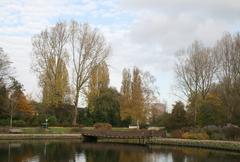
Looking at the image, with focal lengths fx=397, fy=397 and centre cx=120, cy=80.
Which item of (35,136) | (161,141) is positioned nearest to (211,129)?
(161,141)

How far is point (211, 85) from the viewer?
5297 centimetres

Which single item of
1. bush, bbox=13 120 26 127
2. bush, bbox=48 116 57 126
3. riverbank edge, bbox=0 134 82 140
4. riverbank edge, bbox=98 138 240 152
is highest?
bush, bbox=48 116 57 126

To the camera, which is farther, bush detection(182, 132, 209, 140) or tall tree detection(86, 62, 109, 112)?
tall tree detection(86, 62, 109, 112)

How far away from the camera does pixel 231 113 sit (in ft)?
144

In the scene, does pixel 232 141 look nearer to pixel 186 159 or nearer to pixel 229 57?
pixel 186 159

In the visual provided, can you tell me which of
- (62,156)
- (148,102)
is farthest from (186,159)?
(148,102)

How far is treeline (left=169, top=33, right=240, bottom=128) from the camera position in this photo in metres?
44.7

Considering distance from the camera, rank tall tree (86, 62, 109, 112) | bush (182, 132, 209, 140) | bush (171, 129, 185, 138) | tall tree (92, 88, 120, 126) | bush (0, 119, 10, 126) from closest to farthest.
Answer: bush (182, 132, 209, 140) < bush (171, 129, 185, 138) < bush (0, 119, 10, 126) < tall tree (86, 62, 109, 112) < tall tree (92, 88, 120, 126)

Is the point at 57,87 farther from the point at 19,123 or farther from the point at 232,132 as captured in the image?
the point at 232,132

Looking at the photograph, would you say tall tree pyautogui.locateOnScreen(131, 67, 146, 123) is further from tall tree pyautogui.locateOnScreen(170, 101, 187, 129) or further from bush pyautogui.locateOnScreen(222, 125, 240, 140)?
bush pyautogui.locateOnScreen(222, 125, 240, 140)

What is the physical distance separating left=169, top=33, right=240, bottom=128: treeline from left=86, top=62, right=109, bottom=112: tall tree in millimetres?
10550

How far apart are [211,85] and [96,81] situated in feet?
52.1

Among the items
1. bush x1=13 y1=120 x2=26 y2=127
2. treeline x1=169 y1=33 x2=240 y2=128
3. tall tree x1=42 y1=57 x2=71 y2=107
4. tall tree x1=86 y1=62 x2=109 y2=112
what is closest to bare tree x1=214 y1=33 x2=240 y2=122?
treeline x1=169 y1=33 x2=240 y2=128

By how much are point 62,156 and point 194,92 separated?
29.7m
